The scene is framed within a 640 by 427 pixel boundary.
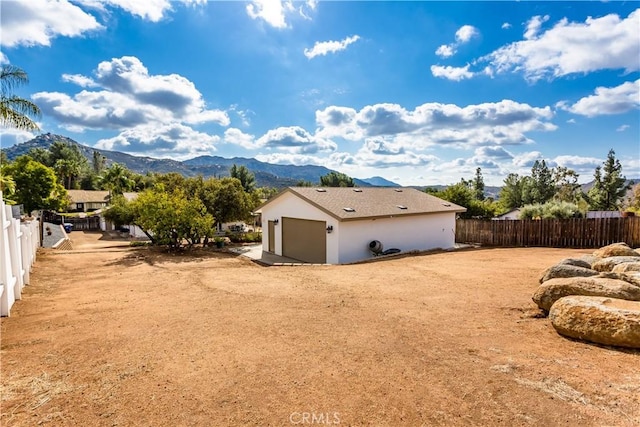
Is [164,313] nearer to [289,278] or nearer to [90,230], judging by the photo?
[289,278]

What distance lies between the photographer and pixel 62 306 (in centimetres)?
729

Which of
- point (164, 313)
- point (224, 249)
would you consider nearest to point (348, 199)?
point (224, 249)

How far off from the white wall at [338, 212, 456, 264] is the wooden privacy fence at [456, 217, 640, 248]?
1.48 metres

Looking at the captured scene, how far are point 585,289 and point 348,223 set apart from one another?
405 inches

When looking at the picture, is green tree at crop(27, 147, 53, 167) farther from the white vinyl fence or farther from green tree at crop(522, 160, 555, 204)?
green tree at crop(522, 160, 555, 204)

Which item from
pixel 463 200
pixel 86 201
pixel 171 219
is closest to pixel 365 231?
pixel 171 219

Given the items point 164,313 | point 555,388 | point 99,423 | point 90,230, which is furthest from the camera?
point 90,230

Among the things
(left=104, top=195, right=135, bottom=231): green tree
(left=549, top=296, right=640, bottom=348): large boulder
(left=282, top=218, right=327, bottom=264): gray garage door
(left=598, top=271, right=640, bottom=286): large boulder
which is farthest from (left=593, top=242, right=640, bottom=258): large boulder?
(left=104, top=195, right=135, bottom=231): green tree

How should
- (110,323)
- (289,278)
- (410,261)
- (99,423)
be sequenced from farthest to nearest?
(410,261), (289,278), (110,323), (99,423)

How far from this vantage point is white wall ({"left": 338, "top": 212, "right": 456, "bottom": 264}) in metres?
15.5

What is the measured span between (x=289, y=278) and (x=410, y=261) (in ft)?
18.9

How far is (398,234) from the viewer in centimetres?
1769

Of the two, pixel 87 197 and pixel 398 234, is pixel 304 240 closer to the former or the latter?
pixel 398 234

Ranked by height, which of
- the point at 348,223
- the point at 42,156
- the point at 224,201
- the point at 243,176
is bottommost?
the point at 348,223
